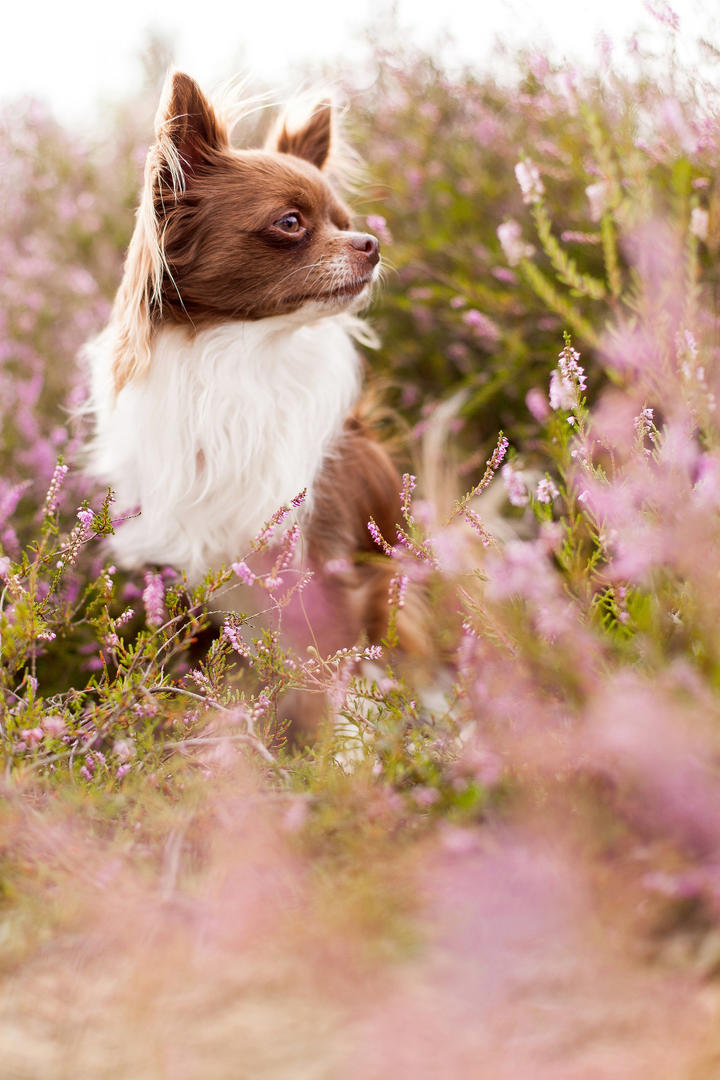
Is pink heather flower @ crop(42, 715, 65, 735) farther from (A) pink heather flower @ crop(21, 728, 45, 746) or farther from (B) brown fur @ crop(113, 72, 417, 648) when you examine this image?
(B) brown fur @ crop(113, 72, 417, 648)

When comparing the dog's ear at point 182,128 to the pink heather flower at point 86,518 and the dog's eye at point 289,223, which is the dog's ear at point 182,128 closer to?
the dog's eye at point 289,223

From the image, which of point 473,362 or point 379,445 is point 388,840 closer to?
point 379,445

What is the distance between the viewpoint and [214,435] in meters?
2.66

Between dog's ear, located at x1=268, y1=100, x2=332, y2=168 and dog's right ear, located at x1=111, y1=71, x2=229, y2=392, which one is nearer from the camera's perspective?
dog's right ear, located at x1=111, y1=71, x2=229, y2=392

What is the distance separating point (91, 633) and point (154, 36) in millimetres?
3724

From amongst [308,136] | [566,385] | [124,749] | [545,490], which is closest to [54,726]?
[124,749]

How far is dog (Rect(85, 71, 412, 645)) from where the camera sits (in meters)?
2.45

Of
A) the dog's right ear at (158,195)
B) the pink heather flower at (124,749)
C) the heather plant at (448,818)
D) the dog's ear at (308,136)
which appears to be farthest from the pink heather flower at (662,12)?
the pink heather flower at (124,749)

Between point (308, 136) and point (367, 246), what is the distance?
68 cm

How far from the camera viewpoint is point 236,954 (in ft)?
3.84

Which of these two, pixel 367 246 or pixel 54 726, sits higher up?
pixel 367 246

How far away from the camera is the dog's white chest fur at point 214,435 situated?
2592mm

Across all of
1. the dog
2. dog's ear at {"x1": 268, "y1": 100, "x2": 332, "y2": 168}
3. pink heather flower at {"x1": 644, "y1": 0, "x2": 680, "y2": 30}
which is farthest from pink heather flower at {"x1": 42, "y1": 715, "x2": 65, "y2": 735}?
pink heather flower at {"x1": 644, "y1": 0, "x2": 680, "y2": 30}

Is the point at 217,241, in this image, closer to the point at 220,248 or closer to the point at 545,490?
the point at 220,248
